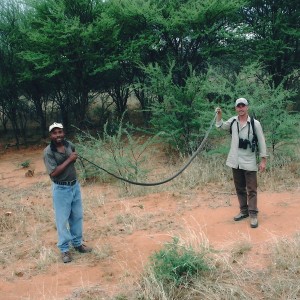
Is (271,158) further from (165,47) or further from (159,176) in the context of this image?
(165,47)

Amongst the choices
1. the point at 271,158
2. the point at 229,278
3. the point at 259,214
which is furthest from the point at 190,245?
the point at 271,158

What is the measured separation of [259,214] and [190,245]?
2050mm

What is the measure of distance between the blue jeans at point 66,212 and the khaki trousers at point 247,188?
235 centimetres

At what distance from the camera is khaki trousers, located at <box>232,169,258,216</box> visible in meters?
5.89

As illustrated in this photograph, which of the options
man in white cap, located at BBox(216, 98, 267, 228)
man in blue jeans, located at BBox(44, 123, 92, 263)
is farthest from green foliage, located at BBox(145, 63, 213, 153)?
man in blue jeans, located at BBox(44, 123, 92, 263)

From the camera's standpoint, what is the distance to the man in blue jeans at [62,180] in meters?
4.98

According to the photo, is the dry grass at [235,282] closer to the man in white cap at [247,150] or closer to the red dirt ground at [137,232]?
the red dirt ground at [137,232]

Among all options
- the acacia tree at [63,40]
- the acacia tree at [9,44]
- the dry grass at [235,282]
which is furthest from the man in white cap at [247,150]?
the acacia tree at [9,44]

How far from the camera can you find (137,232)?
604 centimetres

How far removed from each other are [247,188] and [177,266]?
223cm

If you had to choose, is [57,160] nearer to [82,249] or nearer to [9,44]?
[82,249]

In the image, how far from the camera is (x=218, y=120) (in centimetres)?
607

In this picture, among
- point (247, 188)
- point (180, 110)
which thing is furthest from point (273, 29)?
point (247, 188)

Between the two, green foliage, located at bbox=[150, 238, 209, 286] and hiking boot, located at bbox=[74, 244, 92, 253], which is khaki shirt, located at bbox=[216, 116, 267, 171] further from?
hiking boot, located at bbox=[74, 244, 92, 253]
